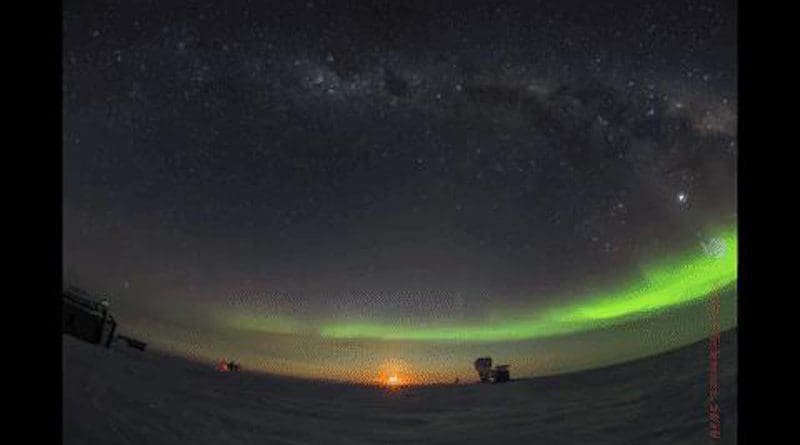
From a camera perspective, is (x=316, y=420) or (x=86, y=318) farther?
(x=316, y=420)

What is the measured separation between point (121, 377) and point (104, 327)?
23.6 feet
